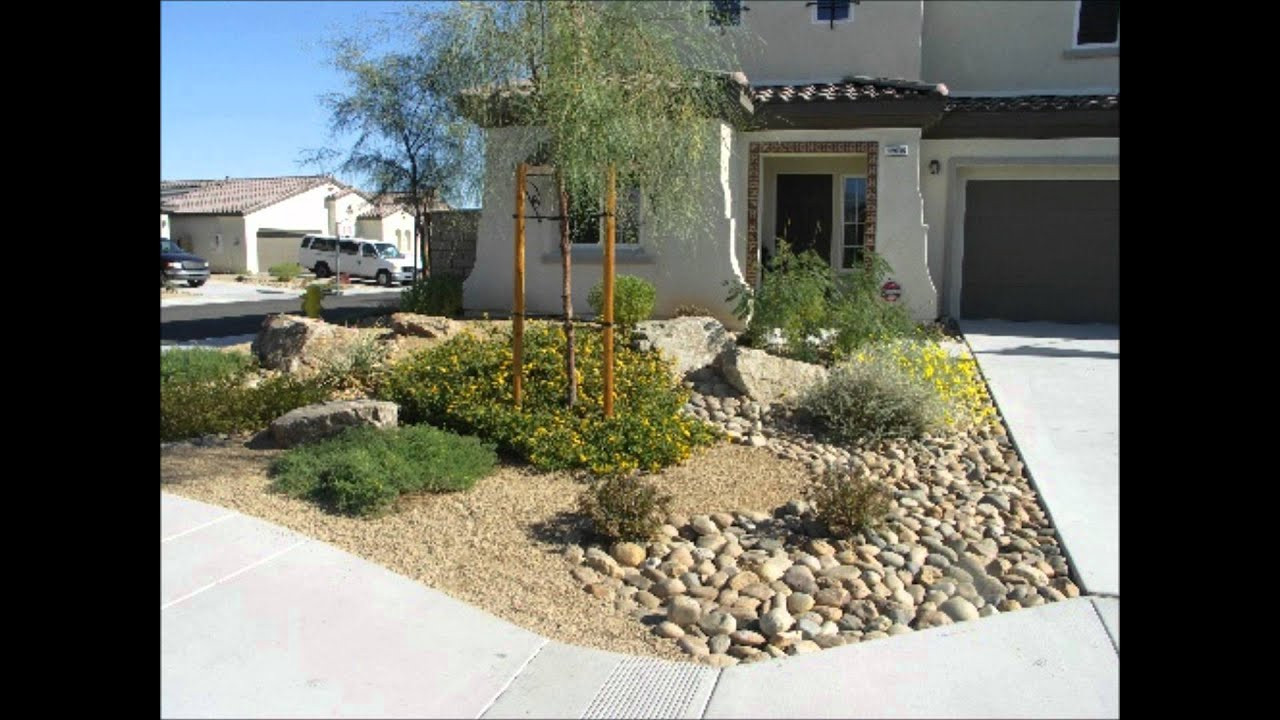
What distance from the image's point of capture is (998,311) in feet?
54.6

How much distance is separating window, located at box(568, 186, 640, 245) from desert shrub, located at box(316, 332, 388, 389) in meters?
2.27

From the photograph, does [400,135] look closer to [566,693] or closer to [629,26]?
[629,26]

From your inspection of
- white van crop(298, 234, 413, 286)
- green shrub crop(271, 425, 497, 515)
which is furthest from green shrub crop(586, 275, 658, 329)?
white van crop(298, 234, 413, 286)

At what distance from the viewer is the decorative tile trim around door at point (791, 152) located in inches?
597

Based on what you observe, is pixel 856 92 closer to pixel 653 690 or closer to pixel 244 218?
pixel 653 690

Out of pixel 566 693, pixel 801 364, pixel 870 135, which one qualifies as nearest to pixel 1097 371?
pixel 801 364

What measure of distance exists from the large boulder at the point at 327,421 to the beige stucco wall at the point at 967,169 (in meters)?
10.5

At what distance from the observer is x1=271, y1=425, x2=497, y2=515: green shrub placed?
630 centimetres

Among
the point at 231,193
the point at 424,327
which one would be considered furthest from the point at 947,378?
the point at 231,193

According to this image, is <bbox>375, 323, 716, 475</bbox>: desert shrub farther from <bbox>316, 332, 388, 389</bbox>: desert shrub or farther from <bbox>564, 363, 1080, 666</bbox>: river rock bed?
<bbox>564, 363, 1080, 666</bbox>: river rock bed

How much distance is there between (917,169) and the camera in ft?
49.2

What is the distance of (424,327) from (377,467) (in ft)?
18.5
